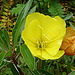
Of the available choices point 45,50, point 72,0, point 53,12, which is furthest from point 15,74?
point 72,0

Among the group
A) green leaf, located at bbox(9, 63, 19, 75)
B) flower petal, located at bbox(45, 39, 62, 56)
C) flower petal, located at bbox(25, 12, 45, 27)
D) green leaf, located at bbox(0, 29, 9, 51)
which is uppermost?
flower petal, located at bbox(25, 12, 45, 27)

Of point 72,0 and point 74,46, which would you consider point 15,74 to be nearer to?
point 74,46

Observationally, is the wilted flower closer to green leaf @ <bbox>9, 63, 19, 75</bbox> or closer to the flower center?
the flower center

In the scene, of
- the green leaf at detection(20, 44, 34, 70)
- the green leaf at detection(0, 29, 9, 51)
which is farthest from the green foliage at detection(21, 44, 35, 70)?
the green leaf at detection(0, 29, 9, 51)

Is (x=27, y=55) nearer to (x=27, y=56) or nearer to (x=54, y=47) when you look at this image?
(x=27, y=56)

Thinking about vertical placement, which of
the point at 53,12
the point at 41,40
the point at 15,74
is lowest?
the point at 15,74

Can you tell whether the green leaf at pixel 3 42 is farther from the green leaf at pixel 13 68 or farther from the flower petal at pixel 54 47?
the flower petal at pixel 54 47
